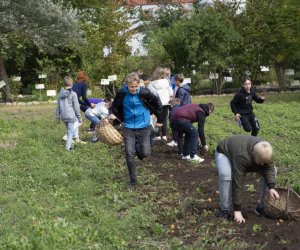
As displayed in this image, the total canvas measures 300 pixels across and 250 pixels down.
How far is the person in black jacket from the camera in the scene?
11.6 metres

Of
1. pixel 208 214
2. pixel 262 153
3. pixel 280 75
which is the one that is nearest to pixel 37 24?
pixel 280 75

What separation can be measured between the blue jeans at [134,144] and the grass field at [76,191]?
29 centimetres

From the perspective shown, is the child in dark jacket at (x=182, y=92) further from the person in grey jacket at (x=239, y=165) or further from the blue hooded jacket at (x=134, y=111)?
the person in grey jacket at (x=239, y=165)

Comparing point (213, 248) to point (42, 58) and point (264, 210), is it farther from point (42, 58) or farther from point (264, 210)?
point (42, 58)

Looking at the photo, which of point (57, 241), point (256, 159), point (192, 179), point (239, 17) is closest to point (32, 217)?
point (57, 241)

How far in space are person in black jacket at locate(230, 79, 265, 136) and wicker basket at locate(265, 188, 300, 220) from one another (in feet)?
15.6

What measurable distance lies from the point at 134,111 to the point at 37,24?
49.3ft

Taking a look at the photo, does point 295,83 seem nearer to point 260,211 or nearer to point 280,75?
point 280,75

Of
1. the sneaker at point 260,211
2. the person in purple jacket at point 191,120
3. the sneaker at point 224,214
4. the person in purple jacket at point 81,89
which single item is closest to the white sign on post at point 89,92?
the person in purple jacket at point 81,89

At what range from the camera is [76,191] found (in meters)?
8.38

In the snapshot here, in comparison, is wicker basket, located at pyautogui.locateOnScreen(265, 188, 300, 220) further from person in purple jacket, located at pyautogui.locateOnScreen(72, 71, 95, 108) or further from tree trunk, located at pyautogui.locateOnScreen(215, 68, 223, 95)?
tree trunk, located at pyautogui.locateOnScreen(215, 68, 223, 95)

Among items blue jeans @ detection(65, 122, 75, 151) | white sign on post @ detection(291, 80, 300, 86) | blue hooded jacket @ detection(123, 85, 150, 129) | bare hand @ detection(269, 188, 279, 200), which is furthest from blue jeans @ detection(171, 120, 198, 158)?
white sign on post @ detection(291, 80, 300, 86)

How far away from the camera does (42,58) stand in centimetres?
2638

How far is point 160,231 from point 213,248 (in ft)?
2.53
